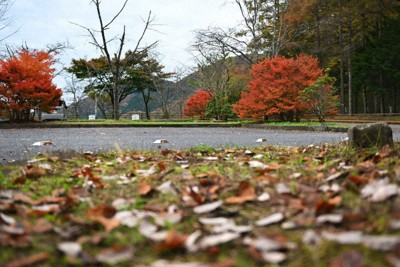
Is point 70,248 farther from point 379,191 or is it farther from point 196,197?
point 379,191

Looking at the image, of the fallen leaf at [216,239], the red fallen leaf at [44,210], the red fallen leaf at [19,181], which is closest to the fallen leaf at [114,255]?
the fallen leaf at [216,239]

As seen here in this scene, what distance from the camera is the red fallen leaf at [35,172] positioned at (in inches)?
98.7

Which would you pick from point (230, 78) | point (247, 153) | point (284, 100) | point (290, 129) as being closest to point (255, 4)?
point (230, 78)

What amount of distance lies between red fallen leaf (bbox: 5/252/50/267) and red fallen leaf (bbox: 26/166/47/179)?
1.47m

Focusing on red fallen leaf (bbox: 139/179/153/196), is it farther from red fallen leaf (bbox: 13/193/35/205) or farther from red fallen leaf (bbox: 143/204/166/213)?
red fallen leaf (bbox: 13/193/35/205)

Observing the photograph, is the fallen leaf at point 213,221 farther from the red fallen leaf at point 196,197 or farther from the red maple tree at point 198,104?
the red maple tree at point 198,104

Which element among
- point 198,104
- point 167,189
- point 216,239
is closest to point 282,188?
point 167,189

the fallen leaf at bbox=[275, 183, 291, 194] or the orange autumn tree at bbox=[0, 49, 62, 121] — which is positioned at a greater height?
the orange autumn tree at bbox=[0, 49, 62, 121]

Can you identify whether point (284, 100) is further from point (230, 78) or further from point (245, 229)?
point (245, 229)

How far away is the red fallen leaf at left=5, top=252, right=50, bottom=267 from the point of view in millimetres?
1099

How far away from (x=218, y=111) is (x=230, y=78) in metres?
4.84

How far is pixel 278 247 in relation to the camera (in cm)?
119

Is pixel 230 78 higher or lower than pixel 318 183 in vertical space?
higher

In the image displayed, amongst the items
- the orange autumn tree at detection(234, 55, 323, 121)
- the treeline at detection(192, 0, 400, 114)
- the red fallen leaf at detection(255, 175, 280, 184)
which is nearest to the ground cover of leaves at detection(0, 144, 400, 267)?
the red fallen leaf at detection(255, 175, 280, 184)
